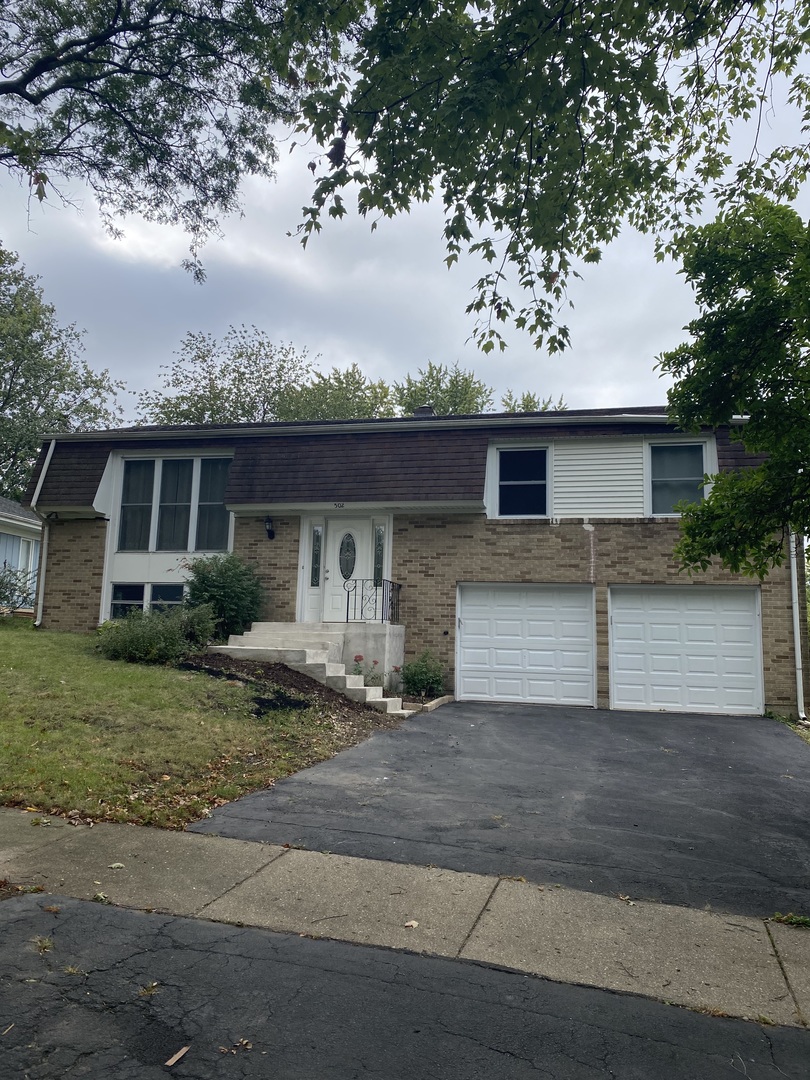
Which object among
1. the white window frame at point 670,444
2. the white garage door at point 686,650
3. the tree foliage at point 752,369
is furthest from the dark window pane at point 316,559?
the tree foliage at point 752,369

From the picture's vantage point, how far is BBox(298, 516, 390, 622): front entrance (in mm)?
15016

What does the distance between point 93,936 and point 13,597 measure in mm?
14357

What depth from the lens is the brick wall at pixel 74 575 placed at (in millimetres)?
16047

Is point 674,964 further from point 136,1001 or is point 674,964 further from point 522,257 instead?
point 522,257

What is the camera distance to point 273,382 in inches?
1351

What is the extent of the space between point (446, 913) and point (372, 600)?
1034 cm

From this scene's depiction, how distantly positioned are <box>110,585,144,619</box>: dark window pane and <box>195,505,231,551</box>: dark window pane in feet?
4.97

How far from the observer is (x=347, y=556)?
15289 mm

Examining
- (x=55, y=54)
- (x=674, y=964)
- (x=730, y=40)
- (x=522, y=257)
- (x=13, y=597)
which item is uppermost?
(x=55, y=54)

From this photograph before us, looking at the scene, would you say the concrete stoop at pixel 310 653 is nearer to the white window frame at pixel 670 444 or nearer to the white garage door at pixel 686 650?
the white garage door at pixel 686 650

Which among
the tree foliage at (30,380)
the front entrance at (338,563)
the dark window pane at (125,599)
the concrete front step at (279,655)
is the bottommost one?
the concrete front step at (279,655)

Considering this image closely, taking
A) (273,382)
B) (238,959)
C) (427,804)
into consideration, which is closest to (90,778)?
(427,804)

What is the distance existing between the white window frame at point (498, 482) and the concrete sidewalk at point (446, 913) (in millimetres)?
9959

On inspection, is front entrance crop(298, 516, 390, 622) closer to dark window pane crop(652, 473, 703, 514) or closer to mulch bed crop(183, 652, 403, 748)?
mulch bed crop(183, 652, 403, 748)
